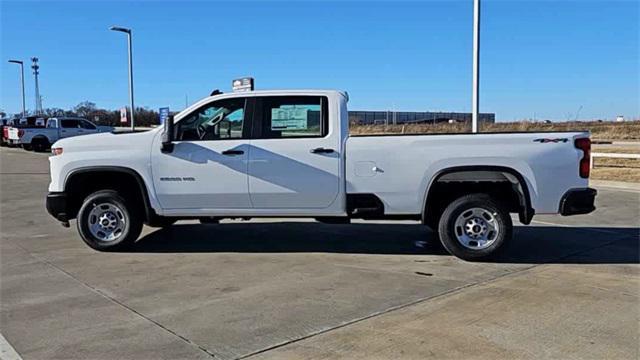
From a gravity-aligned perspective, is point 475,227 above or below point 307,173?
below

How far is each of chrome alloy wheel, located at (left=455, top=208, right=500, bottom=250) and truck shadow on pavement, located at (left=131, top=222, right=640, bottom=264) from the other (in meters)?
0.28

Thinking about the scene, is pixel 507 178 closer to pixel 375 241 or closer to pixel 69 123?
pixel 375 241

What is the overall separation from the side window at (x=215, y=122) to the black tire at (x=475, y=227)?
276 centimetres

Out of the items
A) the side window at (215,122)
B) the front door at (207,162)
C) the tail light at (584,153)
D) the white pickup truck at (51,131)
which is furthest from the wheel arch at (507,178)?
the white pickup truck at (51,131)

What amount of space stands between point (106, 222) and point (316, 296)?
3.40 m

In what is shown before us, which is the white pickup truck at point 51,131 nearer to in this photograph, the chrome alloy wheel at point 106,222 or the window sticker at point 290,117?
the chrome alloy wheel at point 106,222

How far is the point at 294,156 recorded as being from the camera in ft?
22.9

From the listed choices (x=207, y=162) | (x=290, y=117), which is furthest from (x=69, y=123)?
(x=290, y=117)

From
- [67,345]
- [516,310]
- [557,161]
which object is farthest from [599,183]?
[67,345]

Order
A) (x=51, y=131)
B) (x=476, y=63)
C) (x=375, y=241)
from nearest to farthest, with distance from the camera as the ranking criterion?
1. (x=375, y=241)
2. (x=476, y=63)
3. (x=51, y=131)

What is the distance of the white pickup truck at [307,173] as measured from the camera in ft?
21.9

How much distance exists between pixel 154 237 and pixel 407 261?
12.7 ft

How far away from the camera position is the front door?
709 cm

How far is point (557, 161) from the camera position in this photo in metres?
6.61
